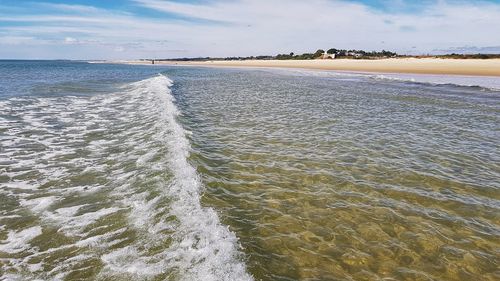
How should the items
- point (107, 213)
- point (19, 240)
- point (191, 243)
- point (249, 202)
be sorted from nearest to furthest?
point (191, 243) → point (19, 240) → point (107, 213) → point (249, 202)

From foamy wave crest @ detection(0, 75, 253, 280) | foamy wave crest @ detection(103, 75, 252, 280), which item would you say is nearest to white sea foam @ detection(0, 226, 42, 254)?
foamy wave crest @ detection(0, 75, 253, 280)

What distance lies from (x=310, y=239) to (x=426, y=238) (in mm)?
1891

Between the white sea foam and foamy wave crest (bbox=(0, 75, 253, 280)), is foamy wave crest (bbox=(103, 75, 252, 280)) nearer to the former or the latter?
foamy wave crest (bbox=(0, 75, 253, 280))

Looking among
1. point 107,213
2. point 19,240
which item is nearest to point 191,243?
point 107,213

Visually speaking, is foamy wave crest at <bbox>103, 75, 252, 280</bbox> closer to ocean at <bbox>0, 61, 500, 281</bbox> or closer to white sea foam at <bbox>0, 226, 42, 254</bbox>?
ocean at <bbox>0, 61, 500, 281</bbox>

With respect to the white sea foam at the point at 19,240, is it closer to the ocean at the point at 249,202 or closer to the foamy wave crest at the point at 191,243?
the ocean at the point at 249,202

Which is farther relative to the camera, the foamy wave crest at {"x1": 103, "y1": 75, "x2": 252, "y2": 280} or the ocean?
the ocean

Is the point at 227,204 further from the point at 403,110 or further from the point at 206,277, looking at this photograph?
the point at 403,110

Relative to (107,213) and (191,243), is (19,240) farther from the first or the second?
(191,243)

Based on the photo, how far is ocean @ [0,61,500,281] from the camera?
484cm

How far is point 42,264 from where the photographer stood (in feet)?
15.7

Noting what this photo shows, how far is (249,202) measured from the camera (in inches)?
271

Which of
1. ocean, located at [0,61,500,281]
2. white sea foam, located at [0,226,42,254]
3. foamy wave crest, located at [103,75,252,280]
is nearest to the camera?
foamy wave crest, located at [103,75,252,280]

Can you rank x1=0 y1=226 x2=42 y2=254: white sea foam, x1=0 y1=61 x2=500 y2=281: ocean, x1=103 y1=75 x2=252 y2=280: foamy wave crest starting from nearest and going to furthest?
x1=103 y1=75 x2=252 y2=280: foamy wave crest → x1=0 y1=61 x2=500 y2=281: ocean → x1=0 y1=226 x2=42 y2=254: white sea foam
